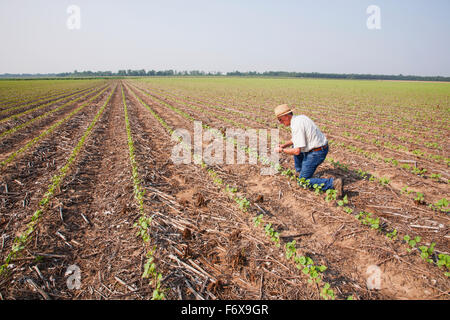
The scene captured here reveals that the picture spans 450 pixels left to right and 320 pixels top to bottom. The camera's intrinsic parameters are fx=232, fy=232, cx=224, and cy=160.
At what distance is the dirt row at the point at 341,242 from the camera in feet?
9.67

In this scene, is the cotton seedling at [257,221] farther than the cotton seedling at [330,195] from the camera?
No

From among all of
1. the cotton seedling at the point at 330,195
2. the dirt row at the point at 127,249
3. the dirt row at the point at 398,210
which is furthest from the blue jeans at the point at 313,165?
the dirt row at the point at 127,249

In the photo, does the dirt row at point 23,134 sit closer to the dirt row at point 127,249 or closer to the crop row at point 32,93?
the dirt row at point 127,249

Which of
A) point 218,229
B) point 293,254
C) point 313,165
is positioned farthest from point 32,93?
point 293,254

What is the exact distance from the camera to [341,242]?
3.68 meters

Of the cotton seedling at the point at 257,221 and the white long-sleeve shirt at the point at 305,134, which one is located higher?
the white long-sleeve shirt at the point at 305,134

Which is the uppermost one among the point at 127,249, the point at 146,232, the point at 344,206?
the point at 344,206

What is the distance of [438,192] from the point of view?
16.9ft

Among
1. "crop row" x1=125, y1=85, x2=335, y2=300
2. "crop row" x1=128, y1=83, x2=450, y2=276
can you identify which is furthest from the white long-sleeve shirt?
"crop row" x1=125, y1=85, x2=335, y2=300

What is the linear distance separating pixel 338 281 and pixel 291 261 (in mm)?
608

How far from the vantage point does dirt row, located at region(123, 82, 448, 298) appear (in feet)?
9.67

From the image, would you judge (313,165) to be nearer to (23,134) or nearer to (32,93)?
(23,134)

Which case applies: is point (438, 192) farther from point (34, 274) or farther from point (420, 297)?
point (34, 274)
